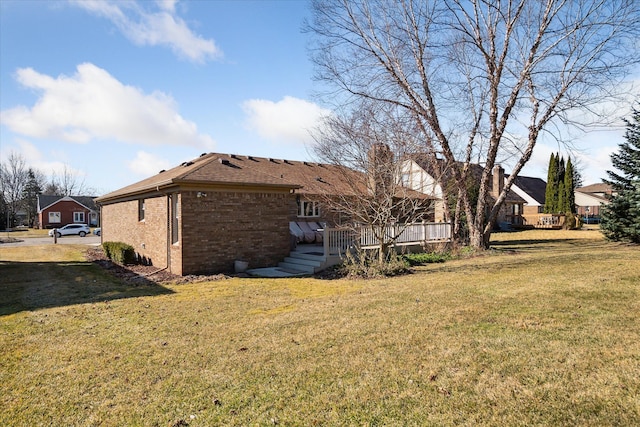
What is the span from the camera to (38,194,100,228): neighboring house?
5316cm

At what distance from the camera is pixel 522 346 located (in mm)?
4879

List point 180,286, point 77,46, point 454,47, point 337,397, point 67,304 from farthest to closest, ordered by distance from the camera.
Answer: point 454,47 → point 77,46 → point 180,286 → point 67,304 → point 337,397

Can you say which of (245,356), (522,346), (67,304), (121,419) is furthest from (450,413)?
(67,304)

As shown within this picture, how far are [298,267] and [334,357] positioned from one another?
838cm

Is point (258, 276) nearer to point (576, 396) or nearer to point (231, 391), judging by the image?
point (231, 391)

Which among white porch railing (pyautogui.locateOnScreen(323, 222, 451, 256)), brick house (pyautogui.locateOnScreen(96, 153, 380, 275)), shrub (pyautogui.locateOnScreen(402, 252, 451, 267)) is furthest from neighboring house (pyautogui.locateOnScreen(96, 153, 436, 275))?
shrub (pyautogui.locateOnScreen(402, 252, 451, 267))

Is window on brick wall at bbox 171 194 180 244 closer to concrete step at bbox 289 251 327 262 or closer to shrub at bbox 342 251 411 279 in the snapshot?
concrete step at bbox 289 251 327 262

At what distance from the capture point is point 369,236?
14547 mm

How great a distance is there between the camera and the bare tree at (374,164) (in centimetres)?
1259

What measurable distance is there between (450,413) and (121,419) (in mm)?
3040

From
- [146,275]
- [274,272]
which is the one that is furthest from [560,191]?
[146,275]

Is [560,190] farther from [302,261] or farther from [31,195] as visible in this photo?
[31,195]

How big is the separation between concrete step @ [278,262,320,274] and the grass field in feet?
12.2

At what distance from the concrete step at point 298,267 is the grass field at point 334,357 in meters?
3.72
